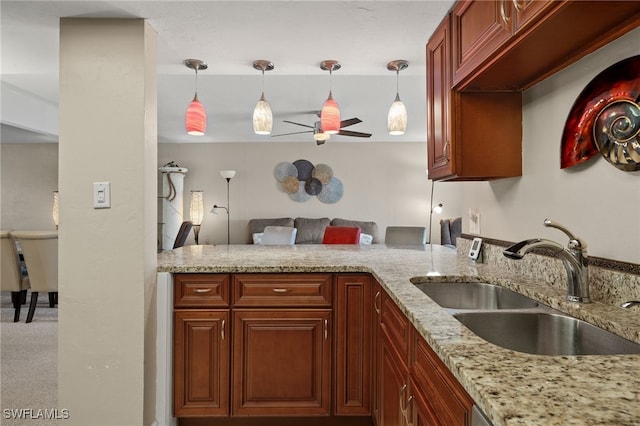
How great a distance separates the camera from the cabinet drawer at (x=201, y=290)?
6.38ft

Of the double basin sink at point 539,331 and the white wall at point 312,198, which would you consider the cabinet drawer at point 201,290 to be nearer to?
the double basin sink at point 539,331

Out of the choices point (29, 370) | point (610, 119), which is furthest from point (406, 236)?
point (29, 370)

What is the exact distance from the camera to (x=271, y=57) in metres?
2.22

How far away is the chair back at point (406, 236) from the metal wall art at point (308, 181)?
3375 mm

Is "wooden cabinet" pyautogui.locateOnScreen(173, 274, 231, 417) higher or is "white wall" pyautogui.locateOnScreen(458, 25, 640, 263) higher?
"white wall" pyautogui.locateOnScreen(458, 25, 640, 263)

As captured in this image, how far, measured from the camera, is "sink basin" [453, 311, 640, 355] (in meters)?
1.11

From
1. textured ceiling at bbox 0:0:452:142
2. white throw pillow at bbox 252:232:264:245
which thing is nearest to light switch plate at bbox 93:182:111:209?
textured ceiling at bbox 0:0:452:142

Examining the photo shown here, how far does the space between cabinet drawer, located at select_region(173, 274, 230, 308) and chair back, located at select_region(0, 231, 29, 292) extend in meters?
3.09

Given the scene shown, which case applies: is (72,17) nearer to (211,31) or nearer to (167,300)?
(211,31)

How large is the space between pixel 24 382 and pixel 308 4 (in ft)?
9.94

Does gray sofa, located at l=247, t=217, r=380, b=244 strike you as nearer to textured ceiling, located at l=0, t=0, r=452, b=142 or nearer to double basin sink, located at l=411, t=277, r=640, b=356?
textured ceiling, located at l=0, t=0, r=452, b=142

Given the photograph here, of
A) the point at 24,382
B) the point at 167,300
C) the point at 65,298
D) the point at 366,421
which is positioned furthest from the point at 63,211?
the point at 366,421

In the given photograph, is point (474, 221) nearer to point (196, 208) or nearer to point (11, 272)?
point (11, 272)

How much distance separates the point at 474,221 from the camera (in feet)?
7.33
